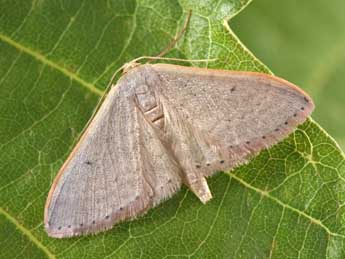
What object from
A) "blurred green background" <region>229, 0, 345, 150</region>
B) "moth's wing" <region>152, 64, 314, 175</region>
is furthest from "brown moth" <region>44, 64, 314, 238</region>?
"blurred green background" <region>229, 0, 345, 150</region>

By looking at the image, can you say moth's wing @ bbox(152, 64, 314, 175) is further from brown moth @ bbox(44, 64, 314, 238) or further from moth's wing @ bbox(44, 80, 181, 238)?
moth's wing @ bbox(44, 80, 181, 238)

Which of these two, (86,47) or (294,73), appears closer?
(86,47)

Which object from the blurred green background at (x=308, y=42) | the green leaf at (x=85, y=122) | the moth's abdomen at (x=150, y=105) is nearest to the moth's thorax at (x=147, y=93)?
the moth's abdomen at (x=150, y=105)

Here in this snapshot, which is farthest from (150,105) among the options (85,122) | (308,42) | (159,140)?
(308,42)

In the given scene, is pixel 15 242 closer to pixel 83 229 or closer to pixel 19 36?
pixel 83 229

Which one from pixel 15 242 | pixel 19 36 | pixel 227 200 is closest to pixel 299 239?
pixel 227 200

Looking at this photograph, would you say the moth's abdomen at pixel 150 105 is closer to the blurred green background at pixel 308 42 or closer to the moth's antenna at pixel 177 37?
the moth's antenna at pixel 177 37

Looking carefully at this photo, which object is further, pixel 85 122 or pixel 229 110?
pixel 85 122

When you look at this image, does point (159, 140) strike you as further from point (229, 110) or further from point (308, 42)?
point (308, 42)
